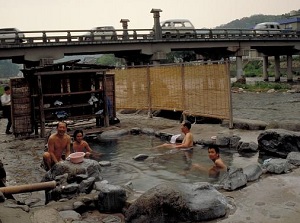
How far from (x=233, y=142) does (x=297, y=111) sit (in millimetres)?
11751

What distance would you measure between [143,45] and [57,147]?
2379 centimetres

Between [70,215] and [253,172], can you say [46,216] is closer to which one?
[70,215]

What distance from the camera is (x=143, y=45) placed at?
31609 millimetres

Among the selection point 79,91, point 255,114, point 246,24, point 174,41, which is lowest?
point 255,114

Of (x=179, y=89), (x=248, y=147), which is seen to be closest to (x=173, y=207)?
(x=248, y=147)

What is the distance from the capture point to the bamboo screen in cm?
1255

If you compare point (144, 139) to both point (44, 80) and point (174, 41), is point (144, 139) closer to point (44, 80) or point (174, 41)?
point (44, 80)

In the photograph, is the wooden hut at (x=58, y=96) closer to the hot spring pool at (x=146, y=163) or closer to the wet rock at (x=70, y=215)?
the hot spring pool at (x=146, y=163)

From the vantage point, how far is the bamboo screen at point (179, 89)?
41.2 ft

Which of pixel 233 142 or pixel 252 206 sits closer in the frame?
pixel 252 206

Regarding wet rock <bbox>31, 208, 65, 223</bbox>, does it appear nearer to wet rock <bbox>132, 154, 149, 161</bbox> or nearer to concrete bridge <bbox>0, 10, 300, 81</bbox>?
wet rock <bbox>132, 154, 149, 161</bbox>

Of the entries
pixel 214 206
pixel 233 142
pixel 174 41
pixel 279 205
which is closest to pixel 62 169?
pixel 214 206

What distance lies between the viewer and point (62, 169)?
7.32m

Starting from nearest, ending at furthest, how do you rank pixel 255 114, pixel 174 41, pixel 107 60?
pixel 255 114, pixel 174 41, pixel 107 60
